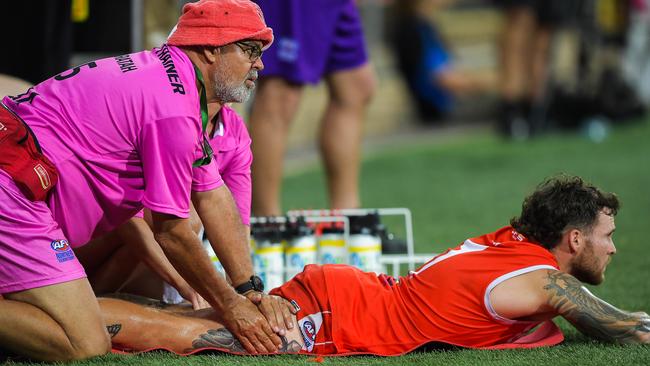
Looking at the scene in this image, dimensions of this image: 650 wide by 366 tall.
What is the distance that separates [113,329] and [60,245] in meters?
0.43

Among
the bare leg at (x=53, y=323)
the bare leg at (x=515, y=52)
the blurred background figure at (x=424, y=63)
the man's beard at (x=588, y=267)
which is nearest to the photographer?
the bare leg at (x=53, y=323)

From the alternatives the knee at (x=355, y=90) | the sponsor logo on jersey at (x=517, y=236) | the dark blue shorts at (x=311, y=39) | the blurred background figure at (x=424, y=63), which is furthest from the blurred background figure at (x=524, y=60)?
the sponsor logo on jersey at (x=517, y=236)

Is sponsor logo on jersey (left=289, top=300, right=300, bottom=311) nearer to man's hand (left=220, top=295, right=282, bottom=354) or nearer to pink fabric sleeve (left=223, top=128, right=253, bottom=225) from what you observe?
man's hand (left=220, top=295, right=282, bottom=354)

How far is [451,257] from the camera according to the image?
14.9 ft

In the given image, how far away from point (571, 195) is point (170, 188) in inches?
61.8

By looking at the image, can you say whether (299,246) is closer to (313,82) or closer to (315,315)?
(315,315)

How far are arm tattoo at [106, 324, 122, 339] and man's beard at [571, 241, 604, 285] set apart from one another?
1.81 metres

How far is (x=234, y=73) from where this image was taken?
448 centimetres

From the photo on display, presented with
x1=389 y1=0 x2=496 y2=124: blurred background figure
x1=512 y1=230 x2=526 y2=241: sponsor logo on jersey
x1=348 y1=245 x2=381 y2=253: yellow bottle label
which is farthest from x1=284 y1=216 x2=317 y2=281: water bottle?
x1=389 y1=0 x2=496 y2=124: blurred background figure

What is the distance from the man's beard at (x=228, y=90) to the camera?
4.48 m

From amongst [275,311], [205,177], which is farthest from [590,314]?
[205,177]

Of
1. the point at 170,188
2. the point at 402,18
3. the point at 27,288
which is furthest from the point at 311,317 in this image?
the point at 402,18

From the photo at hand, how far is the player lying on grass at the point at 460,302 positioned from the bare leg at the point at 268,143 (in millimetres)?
1970

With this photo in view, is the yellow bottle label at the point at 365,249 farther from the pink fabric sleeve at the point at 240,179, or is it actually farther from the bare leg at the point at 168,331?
the bare leg at the point at 168,331
